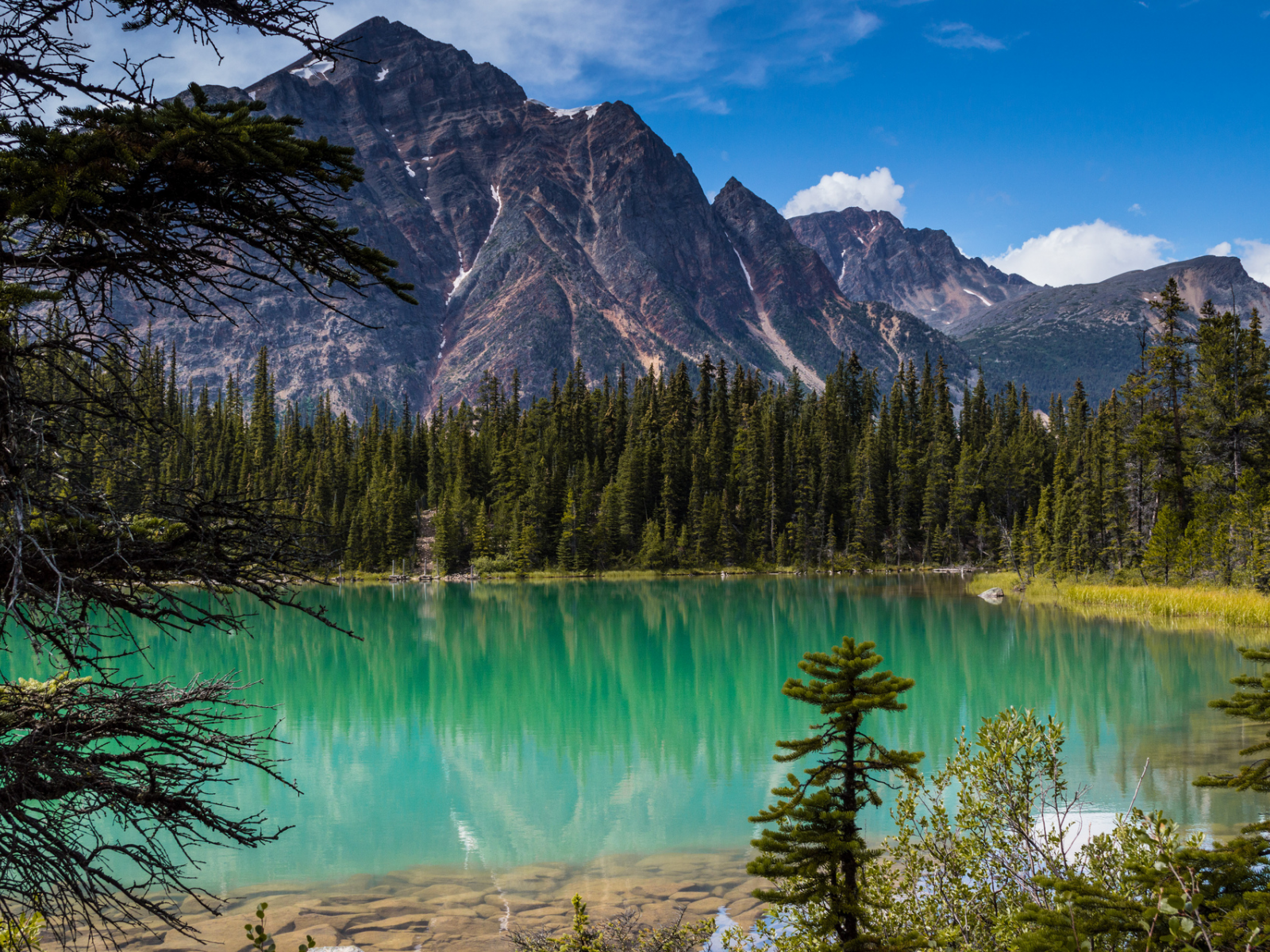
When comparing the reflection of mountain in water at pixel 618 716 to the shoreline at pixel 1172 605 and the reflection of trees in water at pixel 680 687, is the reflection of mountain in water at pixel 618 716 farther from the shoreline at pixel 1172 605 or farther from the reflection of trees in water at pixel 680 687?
the shoreline at pixel 1172 605

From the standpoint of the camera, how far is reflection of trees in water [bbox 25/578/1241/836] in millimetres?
20172

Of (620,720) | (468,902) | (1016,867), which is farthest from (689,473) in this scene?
(1016,867)

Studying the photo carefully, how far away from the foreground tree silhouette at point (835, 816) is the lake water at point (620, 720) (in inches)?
263

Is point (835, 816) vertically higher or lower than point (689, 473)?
lower

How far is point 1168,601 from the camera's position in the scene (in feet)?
135

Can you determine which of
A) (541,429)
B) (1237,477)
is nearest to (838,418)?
(541,429)

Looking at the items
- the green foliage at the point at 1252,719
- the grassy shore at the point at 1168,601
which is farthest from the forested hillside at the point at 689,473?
the green foliage at the point at 1252,719

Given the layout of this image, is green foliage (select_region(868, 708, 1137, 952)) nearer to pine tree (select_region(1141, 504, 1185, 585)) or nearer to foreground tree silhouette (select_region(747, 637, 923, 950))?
foreground tree silhouette (select_region(747, 637, 923, 950))

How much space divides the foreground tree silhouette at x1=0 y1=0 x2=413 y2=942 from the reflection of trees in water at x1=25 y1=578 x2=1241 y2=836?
13380 mm

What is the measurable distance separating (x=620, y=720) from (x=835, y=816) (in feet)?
66.7

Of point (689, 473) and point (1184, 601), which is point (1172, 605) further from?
point (689, 473)

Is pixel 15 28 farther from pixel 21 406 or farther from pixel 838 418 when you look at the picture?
pixel 838 418

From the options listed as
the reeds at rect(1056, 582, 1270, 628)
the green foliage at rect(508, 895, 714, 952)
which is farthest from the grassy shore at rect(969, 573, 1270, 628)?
the green foliage at rect(508, 895, 714, 952)

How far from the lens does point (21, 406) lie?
16.1 ft
